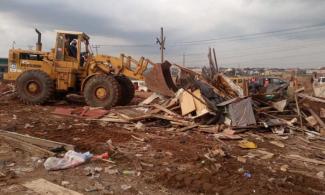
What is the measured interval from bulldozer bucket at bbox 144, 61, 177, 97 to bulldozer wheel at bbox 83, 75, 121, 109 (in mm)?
1195

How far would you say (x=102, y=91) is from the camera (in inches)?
497

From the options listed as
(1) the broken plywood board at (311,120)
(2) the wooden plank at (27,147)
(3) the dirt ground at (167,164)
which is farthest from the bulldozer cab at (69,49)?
(1) the broken plywood board at (311,120)

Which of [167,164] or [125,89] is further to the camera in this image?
[125,89]

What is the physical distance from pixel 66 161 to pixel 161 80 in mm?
6681

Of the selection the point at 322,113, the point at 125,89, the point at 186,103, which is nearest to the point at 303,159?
the point at 186,103

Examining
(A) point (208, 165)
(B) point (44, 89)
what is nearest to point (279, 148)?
(A) point (208, 165)

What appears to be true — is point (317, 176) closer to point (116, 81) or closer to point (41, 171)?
point (41, 171)

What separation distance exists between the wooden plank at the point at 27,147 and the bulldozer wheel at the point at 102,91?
5345 mm

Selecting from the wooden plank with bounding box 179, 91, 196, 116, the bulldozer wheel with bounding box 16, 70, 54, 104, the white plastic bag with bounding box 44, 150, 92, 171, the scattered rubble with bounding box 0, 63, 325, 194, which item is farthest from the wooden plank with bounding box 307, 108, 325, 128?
the bulldozer wheel with bounding box 16, 70, 54, 104

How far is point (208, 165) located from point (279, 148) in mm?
2748

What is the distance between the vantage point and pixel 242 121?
32.4 feet

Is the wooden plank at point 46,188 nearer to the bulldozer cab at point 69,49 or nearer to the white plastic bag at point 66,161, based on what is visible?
the white plastic bag at point 66,161

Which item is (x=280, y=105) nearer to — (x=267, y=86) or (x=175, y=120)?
(x=175, y=120)

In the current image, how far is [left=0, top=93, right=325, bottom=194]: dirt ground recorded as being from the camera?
5.20 metres
